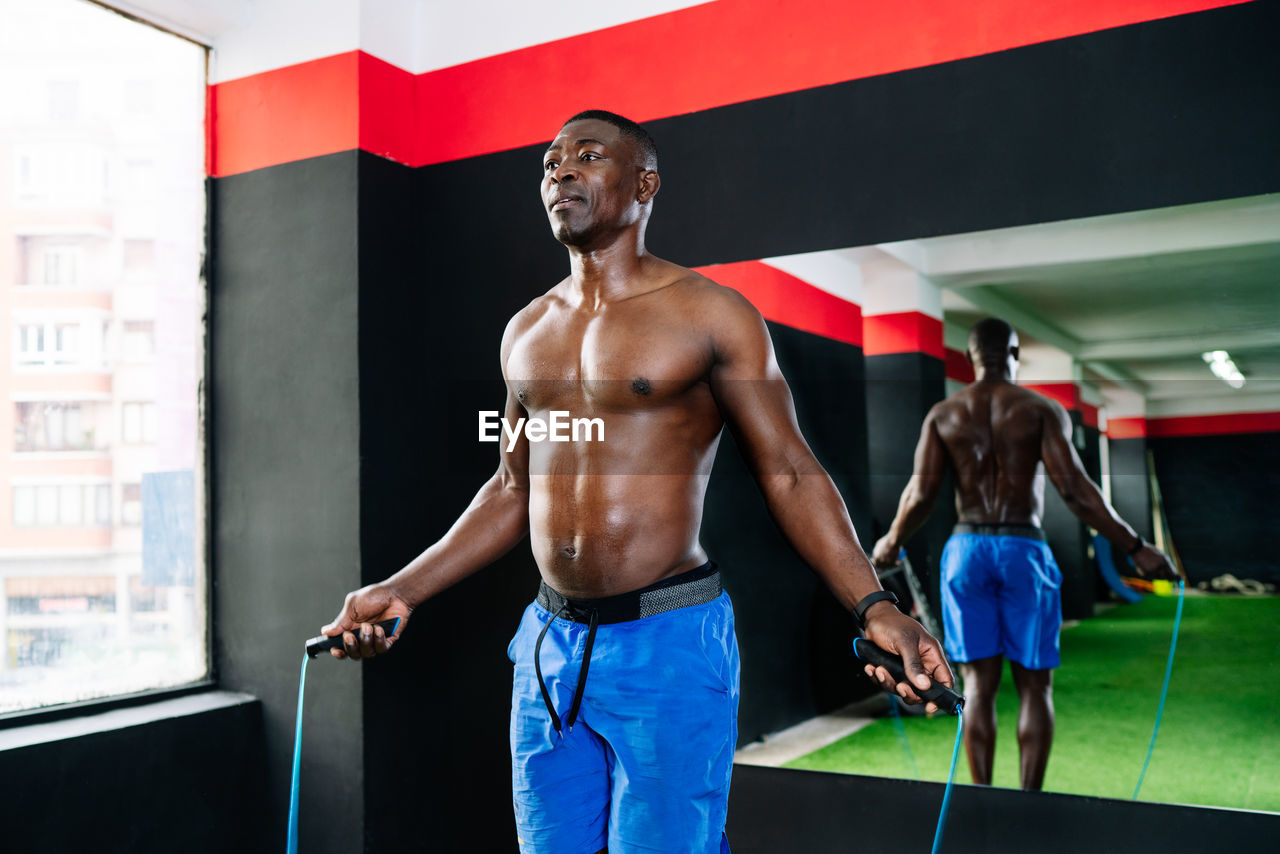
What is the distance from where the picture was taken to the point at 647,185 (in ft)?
6.28

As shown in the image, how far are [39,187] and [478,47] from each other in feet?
4.16

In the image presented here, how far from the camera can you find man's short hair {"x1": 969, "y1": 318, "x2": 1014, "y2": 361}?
7.85ft

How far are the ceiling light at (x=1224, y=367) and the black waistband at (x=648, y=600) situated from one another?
1.31 metres

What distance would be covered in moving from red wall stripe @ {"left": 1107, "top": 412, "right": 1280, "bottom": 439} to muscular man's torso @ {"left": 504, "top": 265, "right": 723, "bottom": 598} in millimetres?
1142

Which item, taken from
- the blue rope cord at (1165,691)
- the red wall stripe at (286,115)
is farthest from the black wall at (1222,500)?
the red wall stripe at (286,115)

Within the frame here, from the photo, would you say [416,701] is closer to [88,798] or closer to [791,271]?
[88,798]

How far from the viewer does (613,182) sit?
183 cm

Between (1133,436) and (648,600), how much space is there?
1.36 m

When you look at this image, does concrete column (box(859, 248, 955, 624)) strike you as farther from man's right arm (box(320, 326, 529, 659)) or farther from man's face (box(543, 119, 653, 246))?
man's right arm (box(320, 326, 529, 659))

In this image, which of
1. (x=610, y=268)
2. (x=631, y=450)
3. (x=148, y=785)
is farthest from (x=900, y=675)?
(x=148, y=785)

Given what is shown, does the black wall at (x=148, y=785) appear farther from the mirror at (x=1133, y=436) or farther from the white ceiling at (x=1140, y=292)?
the white ceiling at (x=1140, y=292)

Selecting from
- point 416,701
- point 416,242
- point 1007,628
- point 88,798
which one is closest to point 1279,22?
point 1007,628

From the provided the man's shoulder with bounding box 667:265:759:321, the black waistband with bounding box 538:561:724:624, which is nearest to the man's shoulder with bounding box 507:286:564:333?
the man's shoulder with bounding box 667:265:759:321

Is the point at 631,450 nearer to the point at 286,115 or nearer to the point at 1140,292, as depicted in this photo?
the point at 1140,292
